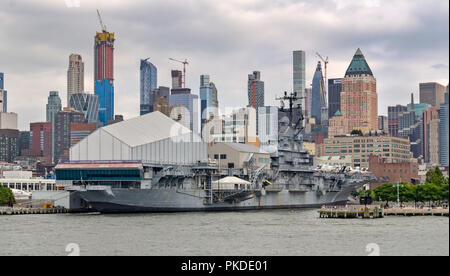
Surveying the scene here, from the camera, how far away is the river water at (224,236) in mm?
63406

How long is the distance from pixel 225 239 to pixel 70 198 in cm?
6571

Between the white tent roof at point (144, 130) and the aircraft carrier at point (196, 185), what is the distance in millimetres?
4985

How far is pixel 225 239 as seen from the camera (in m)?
73.1

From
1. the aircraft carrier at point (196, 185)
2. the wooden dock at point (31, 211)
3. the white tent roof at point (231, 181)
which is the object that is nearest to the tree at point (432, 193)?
the aircraft carrier at point (196, 185)

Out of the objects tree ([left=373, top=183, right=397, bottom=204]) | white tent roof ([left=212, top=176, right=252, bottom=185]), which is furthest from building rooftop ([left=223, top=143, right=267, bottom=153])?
tree ([left=373, top=183, right=397, bottom=204])

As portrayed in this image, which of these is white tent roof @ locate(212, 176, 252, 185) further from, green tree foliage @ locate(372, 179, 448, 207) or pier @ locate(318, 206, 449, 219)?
green tree foliage @ locate(372, 179, 448, 207)

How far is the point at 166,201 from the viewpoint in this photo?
119 m

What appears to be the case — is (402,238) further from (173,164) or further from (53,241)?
(173,164)

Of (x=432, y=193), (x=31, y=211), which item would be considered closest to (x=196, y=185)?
(x=31, y=211)

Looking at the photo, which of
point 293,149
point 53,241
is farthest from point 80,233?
point 293,149

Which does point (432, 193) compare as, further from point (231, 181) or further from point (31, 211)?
point (31, 211)

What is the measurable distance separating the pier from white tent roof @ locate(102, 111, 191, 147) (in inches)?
1327

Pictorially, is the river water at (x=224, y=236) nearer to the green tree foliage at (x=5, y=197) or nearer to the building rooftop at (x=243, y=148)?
the building rooftop at (x=243, y=148)

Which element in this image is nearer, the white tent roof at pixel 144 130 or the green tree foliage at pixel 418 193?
the white tent roof at pixel 144 130
